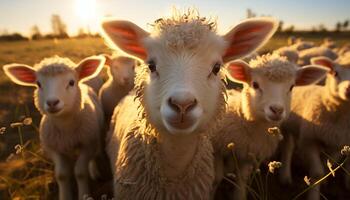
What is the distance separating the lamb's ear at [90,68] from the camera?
457 cm

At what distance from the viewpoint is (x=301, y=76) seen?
13.9ft

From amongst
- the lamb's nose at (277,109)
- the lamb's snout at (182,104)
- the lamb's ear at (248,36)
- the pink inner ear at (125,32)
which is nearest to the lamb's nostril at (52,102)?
the pink inner ear at (125,32)

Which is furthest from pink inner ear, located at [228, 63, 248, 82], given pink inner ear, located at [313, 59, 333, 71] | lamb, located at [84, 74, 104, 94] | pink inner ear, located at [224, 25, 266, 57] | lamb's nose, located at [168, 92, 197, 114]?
lamb, located at [84, 74, 104, 94]

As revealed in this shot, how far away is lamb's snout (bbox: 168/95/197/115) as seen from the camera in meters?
2.06

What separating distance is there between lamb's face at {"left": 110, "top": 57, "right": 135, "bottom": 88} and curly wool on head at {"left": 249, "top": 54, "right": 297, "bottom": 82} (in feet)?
7.93

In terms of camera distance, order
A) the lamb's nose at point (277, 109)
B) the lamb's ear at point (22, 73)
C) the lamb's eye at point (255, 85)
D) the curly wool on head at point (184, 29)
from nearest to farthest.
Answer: the curly wool on head at point (184, 29) < the lamb's nose at point (277, 109) < the lamb's eye at point (255, 85) < the lamb's ear at point (22, 73)

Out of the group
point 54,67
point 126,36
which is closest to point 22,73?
point 54,67

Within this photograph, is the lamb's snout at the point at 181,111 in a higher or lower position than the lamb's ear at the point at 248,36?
lower

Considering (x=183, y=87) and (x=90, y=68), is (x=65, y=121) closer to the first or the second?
(x=90, y=68)

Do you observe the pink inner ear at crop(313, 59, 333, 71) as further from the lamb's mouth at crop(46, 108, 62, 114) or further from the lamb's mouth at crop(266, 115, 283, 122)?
the lamb's mouth at crop(46, 108, 62, 114)

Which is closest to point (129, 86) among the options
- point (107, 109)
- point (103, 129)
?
point (107, 109)

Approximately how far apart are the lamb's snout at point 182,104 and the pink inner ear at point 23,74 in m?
2.85

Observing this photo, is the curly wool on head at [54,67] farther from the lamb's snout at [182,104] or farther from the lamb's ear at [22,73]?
the lamb's snout at [182,104]

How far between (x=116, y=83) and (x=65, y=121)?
6.07ft
